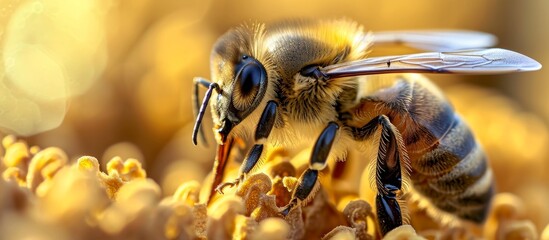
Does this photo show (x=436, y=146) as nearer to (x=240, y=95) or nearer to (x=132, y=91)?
(x=240, y=95)

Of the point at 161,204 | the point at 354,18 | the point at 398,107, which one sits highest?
the point at 354,18

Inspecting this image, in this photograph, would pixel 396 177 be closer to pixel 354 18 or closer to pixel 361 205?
pixel 361 205

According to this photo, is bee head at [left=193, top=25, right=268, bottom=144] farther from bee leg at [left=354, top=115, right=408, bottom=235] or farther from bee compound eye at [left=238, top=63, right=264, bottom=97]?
bee leg at [left=354, top=115, right=408, bottom=235]

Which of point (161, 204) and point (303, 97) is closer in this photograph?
point (161, 204)

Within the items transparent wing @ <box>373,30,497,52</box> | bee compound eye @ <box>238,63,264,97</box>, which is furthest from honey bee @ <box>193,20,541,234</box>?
transparent wing @ <box>373,30,497,52</box>

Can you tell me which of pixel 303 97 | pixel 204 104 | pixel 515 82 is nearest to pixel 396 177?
pixel 303 97

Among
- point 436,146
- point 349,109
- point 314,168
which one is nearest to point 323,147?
point 314,168

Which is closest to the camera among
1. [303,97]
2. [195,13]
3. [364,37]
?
[303,97]
